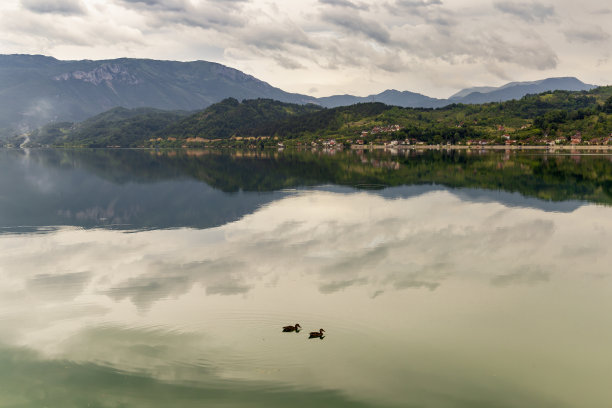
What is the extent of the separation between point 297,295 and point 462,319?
259 inches

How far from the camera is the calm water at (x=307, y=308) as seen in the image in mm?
11672

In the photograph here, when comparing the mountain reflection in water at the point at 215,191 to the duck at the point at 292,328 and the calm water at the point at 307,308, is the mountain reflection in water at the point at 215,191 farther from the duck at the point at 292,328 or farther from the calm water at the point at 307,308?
the duck at the point at 292,328

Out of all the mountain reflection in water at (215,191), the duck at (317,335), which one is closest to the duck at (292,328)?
the duck at (317,335)

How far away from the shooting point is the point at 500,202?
143 ft

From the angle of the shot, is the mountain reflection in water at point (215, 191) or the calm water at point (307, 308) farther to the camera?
the mountain reflection in water at point (215, 191)

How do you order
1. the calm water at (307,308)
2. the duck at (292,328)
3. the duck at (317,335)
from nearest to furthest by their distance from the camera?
the calm water at (307,308) < the duck at (317,335) < the duck at (292,328)

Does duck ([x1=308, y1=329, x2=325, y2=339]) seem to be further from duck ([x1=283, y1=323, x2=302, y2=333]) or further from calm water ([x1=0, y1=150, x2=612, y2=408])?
duck ([x1=283, y1=323, x2=302, y2=333])

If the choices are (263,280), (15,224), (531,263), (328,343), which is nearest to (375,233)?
(531,263)

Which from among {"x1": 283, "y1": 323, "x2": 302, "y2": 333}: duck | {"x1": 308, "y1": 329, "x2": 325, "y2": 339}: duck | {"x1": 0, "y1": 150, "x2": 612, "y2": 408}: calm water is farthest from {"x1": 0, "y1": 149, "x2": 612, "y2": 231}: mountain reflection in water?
{"x1": 308, "y1": 329, "x2": 325, "y2": 339}: duck

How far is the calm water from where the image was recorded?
1167 centimetres

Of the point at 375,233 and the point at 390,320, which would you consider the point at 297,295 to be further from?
the point at 375,233

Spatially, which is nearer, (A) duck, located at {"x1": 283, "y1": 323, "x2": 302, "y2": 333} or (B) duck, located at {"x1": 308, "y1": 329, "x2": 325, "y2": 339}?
(B) duck, located at {"x1": 308, "y1": 329, "x2": 325, "y2": 339}

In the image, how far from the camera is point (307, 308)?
666 inches

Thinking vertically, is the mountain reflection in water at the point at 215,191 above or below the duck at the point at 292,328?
above
